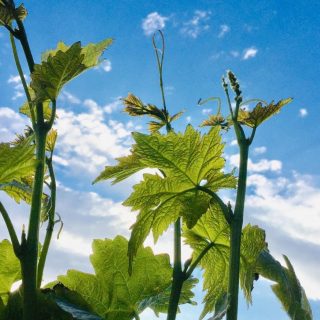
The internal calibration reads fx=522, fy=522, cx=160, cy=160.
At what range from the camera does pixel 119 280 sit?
1.27 meters

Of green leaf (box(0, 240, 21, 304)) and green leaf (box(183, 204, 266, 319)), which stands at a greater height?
green leaf (box(183, 204, 266, 319))

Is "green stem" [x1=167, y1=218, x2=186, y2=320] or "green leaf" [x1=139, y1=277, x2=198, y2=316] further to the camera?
"green leaf" [x1=139, y1=277, x2=198, y2=316]

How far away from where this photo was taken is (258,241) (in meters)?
1.15

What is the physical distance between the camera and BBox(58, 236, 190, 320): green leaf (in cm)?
125

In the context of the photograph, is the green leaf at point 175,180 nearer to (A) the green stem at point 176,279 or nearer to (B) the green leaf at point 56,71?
(A) the green stem at point 176,279

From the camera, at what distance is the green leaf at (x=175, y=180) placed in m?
1.08

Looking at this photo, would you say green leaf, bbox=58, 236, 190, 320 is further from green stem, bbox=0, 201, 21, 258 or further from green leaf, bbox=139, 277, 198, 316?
green stem, bbox=0, 201, 21, 258

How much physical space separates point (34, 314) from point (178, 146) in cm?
43

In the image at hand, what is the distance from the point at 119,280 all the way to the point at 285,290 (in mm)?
395

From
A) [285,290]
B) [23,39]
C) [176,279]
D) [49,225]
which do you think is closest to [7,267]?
[49,225]

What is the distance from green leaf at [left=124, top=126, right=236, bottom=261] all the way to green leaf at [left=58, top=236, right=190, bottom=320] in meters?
0.16

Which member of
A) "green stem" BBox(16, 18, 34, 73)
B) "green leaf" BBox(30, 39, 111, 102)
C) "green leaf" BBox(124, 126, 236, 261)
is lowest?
"green leaf" BBox(124, 126, 236, 261)

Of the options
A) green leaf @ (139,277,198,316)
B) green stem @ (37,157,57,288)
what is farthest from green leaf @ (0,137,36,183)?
green leaf @ (139,277,198,316)

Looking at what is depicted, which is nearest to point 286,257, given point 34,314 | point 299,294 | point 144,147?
point 299,294
